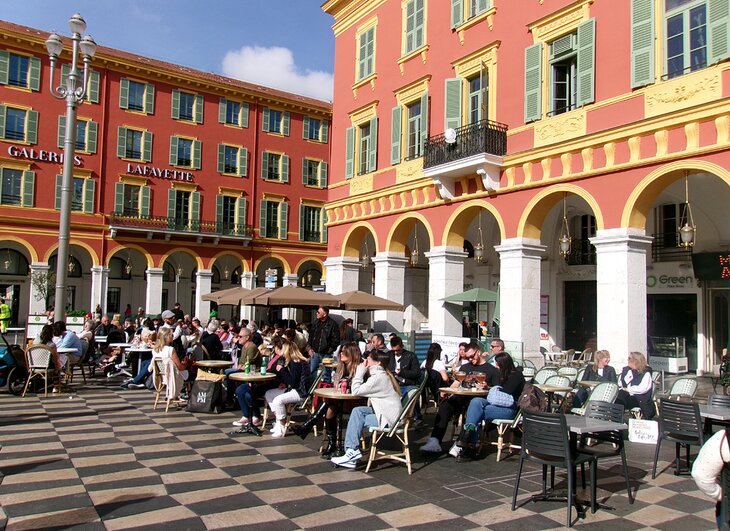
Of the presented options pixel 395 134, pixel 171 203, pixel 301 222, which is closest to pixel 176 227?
pixel 171 203

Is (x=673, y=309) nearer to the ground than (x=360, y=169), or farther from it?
nearer to the ground

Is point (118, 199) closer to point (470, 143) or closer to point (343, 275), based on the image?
point (343, 275)

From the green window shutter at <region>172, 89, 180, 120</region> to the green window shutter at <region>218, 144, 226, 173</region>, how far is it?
2.89m

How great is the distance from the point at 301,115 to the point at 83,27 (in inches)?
1038

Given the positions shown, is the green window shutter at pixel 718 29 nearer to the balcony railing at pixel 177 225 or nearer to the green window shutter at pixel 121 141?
the balcony railing at pixel 177 225

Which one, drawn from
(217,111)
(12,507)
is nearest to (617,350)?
(12,507)

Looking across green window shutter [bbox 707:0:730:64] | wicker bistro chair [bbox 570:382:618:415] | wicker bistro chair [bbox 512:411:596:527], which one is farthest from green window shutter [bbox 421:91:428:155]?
wicker bistro chair [bbox 512:411:596:527]

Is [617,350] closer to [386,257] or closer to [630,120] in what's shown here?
[630,120]

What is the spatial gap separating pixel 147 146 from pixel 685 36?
28481 millimetres

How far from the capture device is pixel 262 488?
241 inches

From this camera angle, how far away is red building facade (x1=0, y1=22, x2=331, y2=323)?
30672 millimetres

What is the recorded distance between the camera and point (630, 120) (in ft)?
42.8

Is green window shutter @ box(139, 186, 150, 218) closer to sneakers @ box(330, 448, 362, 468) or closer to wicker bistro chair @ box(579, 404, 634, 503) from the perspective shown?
sneakers @ box(330, 448, 362, 468)

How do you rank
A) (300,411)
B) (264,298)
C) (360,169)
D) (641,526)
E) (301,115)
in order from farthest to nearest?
1. (301,115)
2. (360,169)
3. (264,298)
4. (300,411)
5. (641,526)
